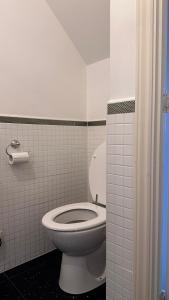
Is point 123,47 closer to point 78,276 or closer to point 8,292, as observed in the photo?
point 78,276

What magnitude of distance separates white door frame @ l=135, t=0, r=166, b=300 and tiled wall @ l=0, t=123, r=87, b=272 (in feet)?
3.27

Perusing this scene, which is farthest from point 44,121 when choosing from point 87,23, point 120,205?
point 120,205

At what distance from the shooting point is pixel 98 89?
1947 mm

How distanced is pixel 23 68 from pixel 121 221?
1.30 m

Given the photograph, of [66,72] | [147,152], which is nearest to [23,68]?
[66,72]

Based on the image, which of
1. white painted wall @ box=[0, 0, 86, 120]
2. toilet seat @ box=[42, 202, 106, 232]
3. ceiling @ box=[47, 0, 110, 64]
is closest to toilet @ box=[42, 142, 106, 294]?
toilet seat @ box=[42, 202, 106, 232]

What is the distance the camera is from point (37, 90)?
1708mm

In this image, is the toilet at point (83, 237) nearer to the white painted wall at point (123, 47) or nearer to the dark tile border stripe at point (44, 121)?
the dark tile border stripe at point (44, 121)

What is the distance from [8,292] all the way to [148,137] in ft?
4.52

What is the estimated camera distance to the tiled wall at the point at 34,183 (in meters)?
1.58

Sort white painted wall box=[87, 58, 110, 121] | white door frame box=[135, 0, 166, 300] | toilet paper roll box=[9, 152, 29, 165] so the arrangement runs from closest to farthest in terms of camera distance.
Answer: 1. white door frame box=[135, 0, 166, 300]
2. toilet paper roll box=[9, 152, 29, 165]
3. white painted wall box=[87, 58, 110, 121]

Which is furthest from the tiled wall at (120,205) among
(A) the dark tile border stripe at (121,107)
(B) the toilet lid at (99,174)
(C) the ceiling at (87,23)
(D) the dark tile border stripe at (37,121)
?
(C) the ceiling at (87,23)

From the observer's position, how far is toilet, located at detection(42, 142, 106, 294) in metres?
1.29

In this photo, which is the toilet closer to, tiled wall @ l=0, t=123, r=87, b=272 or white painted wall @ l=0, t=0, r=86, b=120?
tiled wall @ l=0, t=123, r=87, b=272
